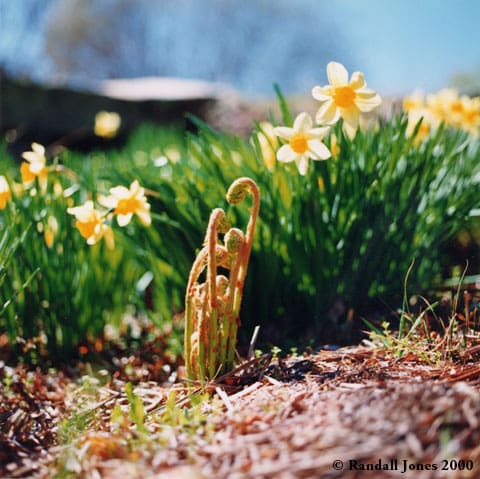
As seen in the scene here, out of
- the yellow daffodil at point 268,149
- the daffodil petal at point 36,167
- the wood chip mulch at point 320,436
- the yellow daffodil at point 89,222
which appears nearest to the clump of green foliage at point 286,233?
the yellow daffodil at point 268,149

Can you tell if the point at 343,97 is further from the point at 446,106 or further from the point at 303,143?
the point at 446,106

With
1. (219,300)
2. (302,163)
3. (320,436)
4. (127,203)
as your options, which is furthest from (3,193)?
(320,436)

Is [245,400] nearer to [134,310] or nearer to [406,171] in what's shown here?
[406,171]

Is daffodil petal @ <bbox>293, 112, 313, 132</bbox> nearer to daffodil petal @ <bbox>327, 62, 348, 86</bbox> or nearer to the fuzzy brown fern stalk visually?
daffodil petal @ <bbox>327, 62, 348, 86</bbox>

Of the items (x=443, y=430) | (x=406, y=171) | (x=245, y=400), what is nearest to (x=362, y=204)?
(x=406, y=171)

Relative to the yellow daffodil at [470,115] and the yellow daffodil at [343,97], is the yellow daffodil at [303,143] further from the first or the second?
the yellow daffodil at [470,115]

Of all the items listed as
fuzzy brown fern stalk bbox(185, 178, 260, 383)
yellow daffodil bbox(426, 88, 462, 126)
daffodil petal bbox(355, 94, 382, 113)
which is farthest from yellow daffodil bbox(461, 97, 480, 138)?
fuzzy brown fern stalk bbox(185, 178, 260, 383)
